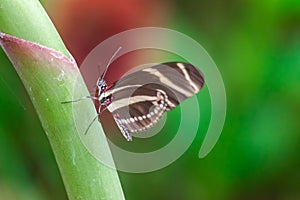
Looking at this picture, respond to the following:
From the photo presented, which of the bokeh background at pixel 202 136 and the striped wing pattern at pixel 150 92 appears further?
the bokeh background at pixel 202 136

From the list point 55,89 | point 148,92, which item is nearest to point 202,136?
point 148,92

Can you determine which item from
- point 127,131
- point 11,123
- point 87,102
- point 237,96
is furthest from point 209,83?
point 87,102

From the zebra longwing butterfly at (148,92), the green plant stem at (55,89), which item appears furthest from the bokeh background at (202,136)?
the green plant stem at (55,89)

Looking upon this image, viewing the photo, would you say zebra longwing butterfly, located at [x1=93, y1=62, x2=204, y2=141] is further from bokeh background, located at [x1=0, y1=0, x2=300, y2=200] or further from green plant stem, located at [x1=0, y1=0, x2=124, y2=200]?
bokeh background, located at [x1=0, y1=0, x2=300, y2=200]

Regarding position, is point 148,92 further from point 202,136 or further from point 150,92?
point 202,136

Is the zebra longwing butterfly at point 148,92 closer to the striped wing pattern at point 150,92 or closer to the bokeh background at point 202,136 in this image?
the striped wing pattern at point 150,92

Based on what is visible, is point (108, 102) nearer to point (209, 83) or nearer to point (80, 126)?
point (80, 126)

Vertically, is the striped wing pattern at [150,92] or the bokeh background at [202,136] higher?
the striped wing pattern at [150,92]
